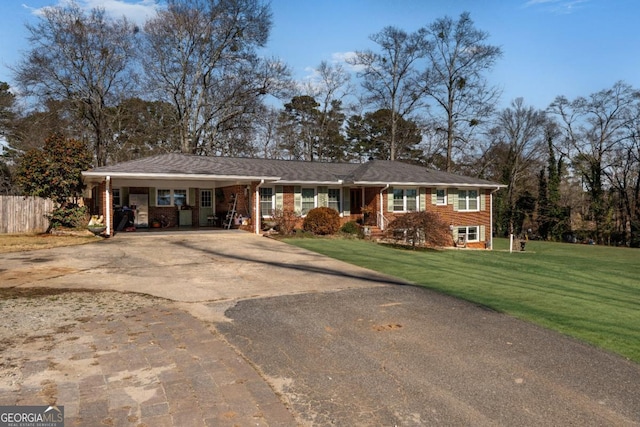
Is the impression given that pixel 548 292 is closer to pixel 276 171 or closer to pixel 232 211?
pixel 276 171

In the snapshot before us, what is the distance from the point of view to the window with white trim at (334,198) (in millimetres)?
23289

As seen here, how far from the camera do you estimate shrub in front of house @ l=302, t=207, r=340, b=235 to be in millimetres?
19938

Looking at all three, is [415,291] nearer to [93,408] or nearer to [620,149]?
[93,408]

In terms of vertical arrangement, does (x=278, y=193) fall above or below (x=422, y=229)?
above

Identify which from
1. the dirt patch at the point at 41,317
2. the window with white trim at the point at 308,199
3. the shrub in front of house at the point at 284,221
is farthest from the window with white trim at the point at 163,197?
the dirt patch at the point at 41,317

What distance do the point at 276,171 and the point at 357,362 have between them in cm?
1818

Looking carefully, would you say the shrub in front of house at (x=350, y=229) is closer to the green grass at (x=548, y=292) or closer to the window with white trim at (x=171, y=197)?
the green grass at (x=548, y=292)

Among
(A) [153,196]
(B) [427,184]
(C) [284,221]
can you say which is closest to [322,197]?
(C) [284,221]

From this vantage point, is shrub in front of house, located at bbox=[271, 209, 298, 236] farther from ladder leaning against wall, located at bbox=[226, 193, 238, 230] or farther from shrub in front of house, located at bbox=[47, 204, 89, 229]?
shrub in front of house, located at bbox=[47, 204, 89, 229]

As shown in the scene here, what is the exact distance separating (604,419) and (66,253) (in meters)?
12.9

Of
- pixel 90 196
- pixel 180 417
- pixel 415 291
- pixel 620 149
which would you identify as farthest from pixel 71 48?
pixel 620 149

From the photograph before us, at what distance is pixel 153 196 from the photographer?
21359 millimetres

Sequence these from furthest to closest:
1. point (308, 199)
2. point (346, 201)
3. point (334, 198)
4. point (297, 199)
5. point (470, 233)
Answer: point (470, 233), point (346, 201), point (334, 198), point (308, 199), point (297, 199)

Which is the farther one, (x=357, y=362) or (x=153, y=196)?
(x=153, y=196)
